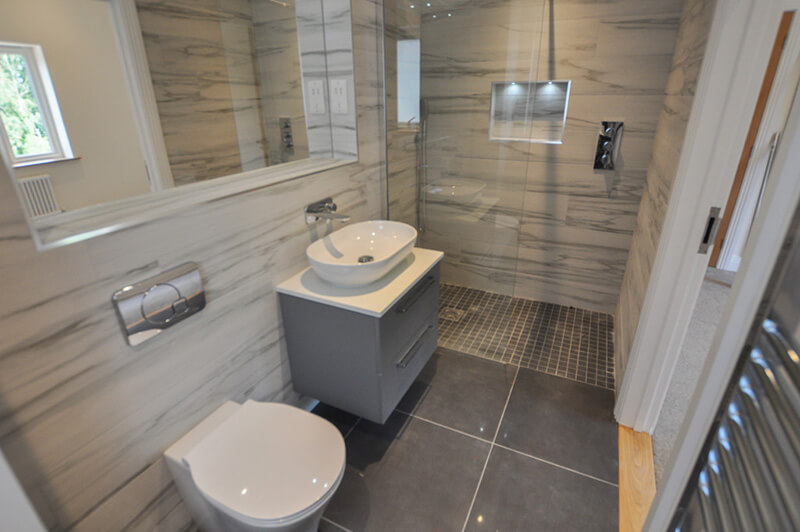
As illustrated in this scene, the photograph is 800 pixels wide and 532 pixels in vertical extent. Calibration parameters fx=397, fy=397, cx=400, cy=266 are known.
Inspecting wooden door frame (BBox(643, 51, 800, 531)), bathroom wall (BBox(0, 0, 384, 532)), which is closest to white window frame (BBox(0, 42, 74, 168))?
bathroom wall (BBox(0, 0, 384, 532))

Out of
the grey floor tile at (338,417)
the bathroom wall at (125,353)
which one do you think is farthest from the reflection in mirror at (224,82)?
the grey floor tile at (338,417)

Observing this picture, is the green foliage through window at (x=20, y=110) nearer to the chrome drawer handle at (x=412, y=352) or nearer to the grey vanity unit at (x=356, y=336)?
the grey vanity unit at (x=356, y=336)

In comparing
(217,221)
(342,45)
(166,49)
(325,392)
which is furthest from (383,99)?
(325,392)

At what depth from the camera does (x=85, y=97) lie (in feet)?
4.05

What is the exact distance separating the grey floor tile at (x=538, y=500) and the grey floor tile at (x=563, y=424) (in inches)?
3.1

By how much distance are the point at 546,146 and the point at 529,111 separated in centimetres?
26

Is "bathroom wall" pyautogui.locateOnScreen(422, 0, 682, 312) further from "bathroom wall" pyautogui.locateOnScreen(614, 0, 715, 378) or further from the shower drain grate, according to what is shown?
the shower drain grate

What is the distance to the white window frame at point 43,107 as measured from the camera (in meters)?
1.06

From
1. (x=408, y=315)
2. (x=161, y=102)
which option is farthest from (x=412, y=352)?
(x=161, y=102)

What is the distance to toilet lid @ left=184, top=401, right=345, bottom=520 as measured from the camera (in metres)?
1.16

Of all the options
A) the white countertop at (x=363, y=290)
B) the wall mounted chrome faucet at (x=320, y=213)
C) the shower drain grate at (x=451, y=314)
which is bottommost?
the shower drain grate at (x=451, y=314)

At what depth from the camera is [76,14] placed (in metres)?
1.22

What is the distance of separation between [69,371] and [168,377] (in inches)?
12.2

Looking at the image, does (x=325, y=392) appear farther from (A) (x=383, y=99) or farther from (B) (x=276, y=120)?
(A) (x=383, y=99)
